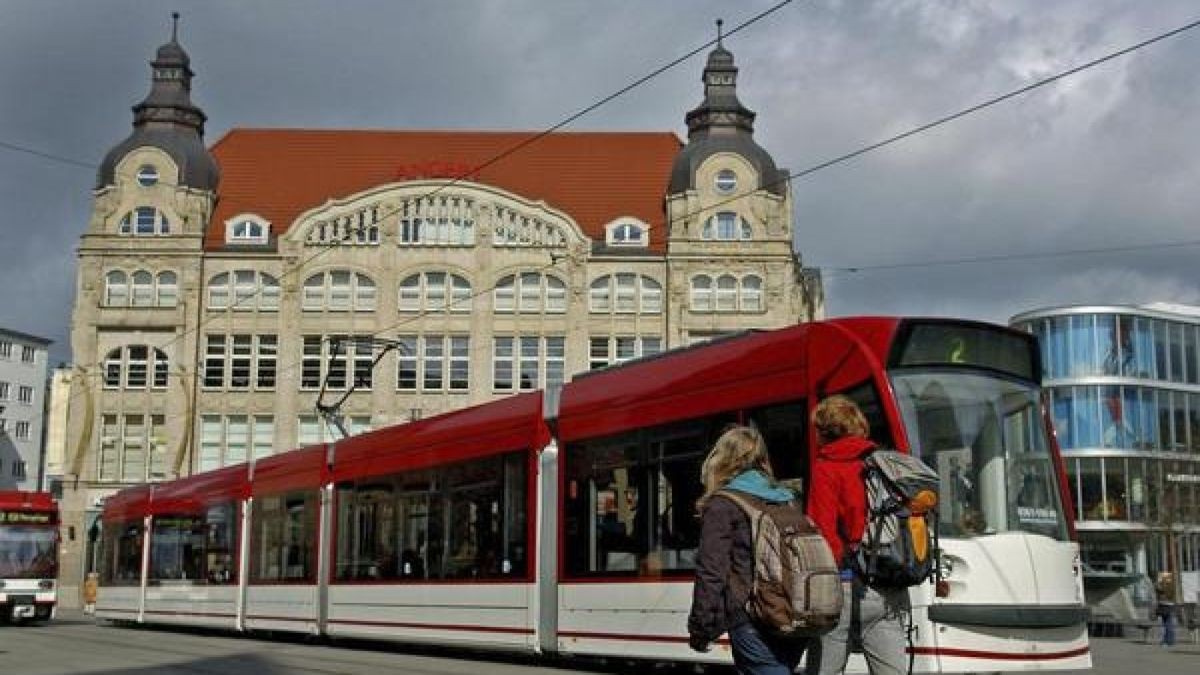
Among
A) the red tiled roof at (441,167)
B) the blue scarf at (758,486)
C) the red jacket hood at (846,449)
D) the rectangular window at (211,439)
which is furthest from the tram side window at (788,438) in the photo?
the rectangular window at (211,439)

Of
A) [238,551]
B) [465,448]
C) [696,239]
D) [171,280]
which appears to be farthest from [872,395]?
[171,280]

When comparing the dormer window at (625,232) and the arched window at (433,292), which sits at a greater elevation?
the dormer window at (625,232)

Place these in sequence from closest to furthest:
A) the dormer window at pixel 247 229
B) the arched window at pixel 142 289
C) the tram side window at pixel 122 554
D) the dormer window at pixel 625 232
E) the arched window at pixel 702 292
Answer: the tram side window at pixel 122 554 → the arched window at pixel 702 292 → the arched window at pixel 142 289 → the dormer window at pixel 625 232 → the dormer window at pixel 247 229

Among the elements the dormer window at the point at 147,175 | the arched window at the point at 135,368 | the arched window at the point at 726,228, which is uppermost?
the dormer window at the point at 147,175

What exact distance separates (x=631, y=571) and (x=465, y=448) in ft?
13.0

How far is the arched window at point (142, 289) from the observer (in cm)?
5994

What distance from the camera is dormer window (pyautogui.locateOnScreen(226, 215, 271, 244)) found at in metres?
61.7

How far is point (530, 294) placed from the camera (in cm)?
5972

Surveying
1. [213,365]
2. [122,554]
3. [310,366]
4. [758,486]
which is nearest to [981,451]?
[758,486]

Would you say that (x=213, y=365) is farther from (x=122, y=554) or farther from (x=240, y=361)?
(x=122, y=554)

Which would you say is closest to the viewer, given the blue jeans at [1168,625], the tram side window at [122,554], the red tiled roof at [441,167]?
the blue jeans at [1168,625]

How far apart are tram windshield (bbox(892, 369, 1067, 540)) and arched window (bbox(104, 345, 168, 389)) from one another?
53.1m

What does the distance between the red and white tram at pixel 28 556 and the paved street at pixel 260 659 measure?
186 inches

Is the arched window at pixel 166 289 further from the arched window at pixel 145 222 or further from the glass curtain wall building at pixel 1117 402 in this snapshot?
the glass curtain wall building at pixel 1117 402
